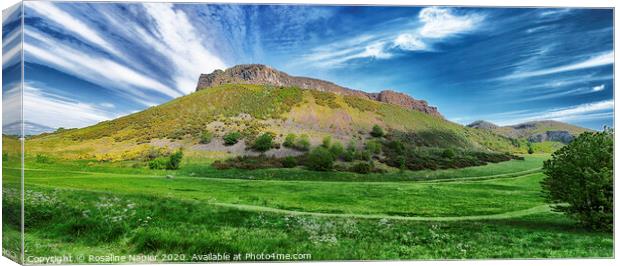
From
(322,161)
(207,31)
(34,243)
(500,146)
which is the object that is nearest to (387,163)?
(322,161)

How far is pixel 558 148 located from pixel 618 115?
A: 1.97 meters

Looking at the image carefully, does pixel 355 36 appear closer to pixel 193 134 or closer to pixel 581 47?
pixel 193 134

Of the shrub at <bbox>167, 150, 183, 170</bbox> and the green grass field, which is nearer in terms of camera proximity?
the green grass field

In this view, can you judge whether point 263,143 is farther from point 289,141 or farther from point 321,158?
point 321,158

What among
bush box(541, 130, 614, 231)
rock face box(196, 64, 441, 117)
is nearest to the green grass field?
bush box(541, 130, 614, 231)

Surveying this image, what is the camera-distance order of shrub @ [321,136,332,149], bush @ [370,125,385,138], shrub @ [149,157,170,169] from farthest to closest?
bush @ [370,125,385,138], shrub @ [321,136,332,149], shrub @ [149,157,170,169]

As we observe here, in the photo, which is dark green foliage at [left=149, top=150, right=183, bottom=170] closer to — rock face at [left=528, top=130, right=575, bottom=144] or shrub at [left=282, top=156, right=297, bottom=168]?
shrub at [left=282, top=156, right=297, bottom=168]

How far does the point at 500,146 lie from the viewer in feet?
61.8

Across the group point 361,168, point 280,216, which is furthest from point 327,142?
point 280,216

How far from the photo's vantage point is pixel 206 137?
1731 cm

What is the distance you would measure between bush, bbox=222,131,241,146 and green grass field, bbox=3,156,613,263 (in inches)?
33.2

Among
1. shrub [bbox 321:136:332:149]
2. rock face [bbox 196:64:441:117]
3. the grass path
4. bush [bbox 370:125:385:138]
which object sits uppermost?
rock face [bbox 196:64:441:117]

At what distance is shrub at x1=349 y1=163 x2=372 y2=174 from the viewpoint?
17.7m

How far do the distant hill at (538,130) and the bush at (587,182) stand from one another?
2.12ft
